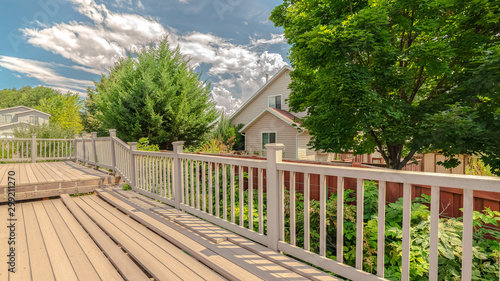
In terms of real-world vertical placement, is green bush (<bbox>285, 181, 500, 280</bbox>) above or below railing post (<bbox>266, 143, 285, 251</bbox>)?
below

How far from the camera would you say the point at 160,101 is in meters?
8.56

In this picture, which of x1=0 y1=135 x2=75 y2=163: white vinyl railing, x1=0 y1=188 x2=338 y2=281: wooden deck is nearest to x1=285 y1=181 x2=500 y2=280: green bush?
x1=0 y1=188 x2=338 y2=281: wooden deck

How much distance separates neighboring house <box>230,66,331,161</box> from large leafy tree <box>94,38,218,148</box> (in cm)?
475

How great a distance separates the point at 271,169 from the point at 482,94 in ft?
15.9

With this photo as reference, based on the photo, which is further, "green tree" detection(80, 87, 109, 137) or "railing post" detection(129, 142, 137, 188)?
"green tree" detection(80, 87, 109, 137)

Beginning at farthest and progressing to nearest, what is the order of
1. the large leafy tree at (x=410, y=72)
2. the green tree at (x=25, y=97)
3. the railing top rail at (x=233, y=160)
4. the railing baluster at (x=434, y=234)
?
the green tree at (x=25, y=97) → the large leafy tree at (x=410, y=72) → the railing top rail at (x=233, y=160) → the railing baluster at (x=434, y=234)

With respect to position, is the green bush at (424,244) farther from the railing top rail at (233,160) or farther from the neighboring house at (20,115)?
the neighboring house at (20,115)

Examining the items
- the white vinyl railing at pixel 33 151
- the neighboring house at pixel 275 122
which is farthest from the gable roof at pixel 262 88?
the white vinyl railing at pixel 33 151

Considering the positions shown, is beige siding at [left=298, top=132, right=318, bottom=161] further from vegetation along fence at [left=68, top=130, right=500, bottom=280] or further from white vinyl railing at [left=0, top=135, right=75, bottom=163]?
white vinyl railing at [left=0, top=135, right=75, bottom=163]

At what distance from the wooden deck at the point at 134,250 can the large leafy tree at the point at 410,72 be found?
381 cm

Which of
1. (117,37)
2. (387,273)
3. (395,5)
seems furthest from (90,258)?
(117,37)

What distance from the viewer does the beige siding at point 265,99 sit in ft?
49.9

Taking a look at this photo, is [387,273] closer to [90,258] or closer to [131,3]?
[90,258]

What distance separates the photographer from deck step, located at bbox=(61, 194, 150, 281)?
185cm
